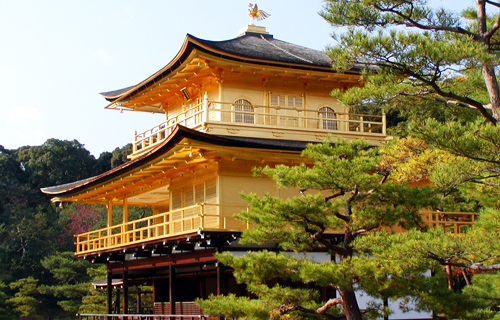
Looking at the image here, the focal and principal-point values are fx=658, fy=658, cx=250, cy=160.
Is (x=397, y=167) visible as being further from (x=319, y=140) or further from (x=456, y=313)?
(x=319, y=140)

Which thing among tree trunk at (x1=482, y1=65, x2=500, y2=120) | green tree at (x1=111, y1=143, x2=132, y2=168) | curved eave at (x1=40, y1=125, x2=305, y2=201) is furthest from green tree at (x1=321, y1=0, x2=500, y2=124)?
green tree at (x1=111, y1=143, x2=132, y2=168)

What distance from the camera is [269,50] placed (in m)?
19.3

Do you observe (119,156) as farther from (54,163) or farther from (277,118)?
(277,118)

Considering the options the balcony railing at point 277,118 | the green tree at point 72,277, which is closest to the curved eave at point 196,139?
the balcony railing at point 277,118

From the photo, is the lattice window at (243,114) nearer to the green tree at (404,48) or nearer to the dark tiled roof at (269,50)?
the dark tiled roof at (269,50)

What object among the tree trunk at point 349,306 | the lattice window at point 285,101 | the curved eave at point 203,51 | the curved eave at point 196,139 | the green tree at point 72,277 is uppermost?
the curved eave at point 203,51

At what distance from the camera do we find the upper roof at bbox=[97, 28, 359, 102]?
17.2 metres

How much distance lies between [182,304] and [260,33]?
9222mm

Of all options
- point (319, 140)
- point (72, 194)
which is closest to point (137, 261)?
point (72, 194)

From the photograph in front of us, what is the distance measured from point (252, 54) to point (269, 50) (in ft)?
4.54

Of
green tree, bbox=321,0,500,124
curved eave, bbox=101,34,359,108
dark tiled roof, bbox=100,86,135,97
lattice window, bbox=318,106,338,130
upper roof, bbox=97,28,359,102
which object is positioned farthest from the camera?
dark tiled roof, bbox=100,86,135,97

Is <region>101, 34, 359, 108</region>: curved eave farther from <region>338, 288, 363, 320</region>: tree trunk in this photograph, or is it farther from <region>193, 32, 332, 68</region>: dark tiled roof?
<region>338, 288, 363, 320</region>: tree trunk

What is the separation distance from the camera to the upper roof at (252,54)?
17.2 meters

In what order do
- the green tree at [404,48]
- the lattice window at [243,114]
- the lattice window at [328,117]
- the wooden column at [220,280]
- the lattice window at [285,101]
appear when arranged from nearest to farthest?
1. the green tree at [404,48]
2. the wooden column at [220,280]
3. the lattice window at [243,114]
4. the lattice window at [285,101]
5. the lattice window at [328,117]
